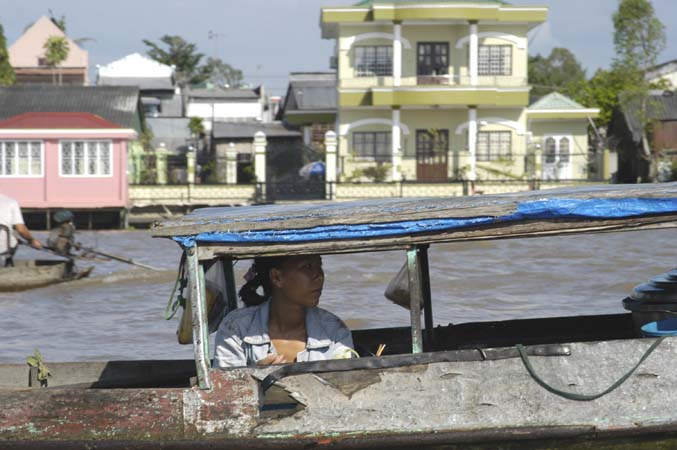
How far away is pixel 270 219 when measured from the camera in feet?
13.6

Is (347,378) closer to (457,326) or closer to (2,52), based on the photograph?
(457,326)

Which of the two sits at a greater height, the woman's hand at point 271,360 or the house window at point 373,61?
the house window at point 373,61

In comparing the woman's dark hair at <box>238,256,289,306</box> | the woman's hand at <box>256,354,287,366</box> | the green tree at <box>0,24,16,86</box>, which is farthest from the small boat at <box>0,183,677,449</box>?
the green tree at <box>0,24,16,86</box>

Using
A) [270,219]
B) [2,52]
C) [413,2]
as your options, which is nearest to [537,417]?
[270,219]

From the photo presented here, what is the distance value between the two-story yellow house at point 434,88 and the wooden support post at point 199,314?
2619 centimetres

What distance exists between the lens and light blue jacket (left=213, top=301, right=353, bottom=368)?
4.40 meters

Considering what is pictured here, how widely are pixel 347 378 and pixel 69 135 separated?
22.7 m

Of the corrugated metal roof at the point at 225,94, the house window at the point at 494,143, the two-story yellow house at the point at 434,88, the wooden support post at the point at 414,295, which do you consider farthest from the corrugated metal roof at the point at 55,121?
the wooden support post at the point at 414,295

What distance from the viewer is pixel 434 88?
99.4 ft

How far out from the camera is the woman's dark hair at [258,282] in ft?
15.1

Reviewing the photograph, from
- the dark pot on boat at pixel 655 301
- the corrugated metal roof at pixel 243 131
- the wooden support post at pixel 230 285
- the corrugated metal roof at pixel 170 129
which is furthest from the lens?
the corrugated metal roof at pixel 170 129

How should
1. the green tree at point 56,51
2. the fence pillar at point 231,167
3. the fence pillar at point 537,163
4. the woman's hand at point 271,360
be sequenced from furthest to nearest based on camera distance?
the green tree at point 56,51 → the fence pillar at point 537,163 → the fence pillar at point 231,167 → the woman's hand at point 271,360

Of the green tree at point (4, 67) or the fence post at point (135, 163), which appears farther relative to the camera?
the green tree at point (4, 67)

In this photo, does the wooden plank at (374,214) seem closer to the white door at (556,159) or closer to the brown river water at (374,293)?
the brown river water at (374,293)
